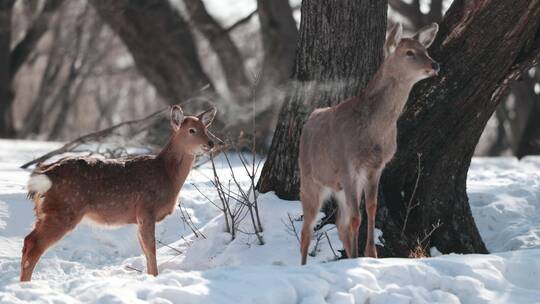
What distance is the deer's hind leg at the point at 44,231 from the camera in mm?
8016

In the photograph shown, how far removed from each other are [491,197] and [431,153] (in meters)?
2.20

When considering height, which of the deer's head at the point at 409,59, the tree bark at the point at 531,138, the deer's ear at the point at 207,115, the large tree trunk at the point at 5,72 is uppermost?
the deer's head at the point at 409,59

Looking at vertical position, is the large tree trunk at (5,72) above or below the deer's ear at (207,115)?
below

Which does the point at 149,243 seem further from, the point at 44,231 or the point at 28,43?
the point at 28,43

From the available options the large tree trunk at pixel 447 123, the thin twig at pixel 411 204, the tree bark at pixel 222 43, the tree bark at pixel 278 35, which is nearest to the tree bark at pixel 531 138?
the tree bark at pixel 278 35

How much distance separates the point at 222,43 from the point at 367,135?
13103 mm

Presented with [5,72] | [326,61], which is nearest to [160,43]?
[5,72]

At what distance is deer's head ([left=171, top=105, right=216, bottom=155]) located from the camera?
9.38 meters

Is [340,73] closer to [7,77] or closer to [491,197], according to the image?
[491,197]

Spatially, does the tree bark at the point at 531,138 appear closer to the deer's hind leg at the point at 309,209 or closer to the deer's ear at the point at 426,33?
the deer's ear at the point at 426,33

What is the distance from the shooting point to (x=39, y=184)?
8078 millimetres

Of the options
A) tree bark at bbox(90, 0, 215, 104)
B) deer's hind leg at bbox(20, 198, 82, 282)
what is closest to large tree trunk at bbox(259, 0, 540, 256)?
deer's hind leg at bbox(20, 198, 82, 282)

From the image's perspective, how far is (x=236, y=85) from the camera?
2075cm

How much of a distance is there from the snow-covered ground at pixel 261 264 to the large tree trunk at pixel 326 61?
1.67 ft
